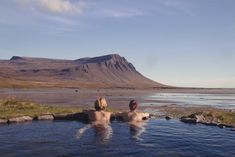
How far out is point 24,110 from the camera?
108 feet

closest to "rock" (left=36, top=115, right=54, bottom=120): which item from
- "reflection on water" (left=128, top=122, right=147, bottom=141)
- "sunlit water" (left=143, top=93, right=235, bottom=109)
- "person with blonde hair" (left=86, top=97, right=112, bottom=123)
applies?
"person with blonde hair" (left=86, top=97, right=112, bottom=123)

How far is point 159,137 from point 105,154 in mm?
5136

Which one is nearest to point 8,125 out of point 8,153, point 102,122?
point 102,122

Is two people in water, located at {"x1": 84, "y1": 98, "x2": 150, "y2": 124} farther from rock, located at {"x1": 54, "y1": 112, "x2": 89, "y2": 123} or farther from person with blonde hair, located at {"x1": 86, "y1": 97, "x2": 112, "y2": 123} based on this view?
rock, located at {"x1": 54, "y1": 112, "x2": 89, "y2": 123}

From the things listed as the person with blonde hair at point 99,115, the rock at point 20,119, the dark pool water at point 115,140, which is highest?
the person with blonde hair at point 99,115

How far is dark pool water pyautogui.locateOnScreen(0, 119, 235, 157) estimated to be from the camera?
17562mm

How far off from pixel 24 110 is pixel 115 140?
15.2 meters

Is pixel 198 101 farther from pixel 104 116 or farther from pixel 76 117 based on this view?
pixel 104 116

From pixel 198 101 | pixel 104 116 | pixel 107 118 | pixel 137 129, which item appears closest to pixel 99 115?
pixel 104 116

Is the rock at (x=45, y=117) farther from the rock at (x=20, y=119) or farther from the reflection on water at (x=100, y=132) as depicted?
the reflection on water at (x=100, y=132)

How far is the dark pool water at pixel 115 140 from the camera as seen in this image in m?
17.6

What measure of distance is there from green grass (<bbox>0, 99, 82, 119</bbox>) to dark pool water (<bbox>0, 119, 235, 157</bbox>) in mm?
4024

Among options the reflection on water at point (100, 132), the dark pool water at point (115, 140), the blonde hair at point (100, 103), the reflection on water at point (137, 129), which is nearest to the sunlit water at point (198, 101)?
the reflection on water at point (137, 129)

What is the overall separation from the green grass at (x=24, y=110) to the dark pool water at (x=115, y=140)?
402cm
